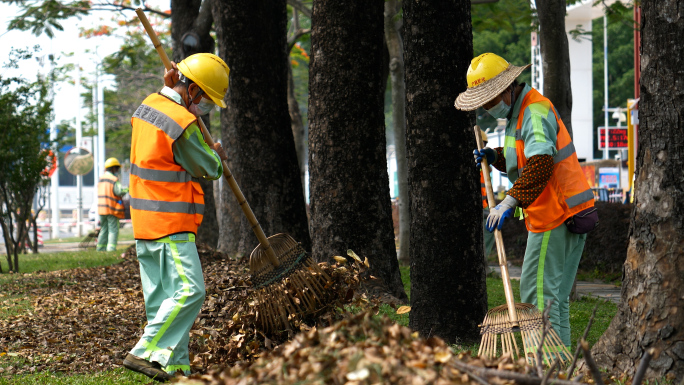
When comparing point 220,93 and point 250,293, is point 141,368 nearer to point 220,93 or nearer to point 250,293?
point 250,293

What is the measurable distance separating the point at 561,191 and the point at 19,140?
1080cm

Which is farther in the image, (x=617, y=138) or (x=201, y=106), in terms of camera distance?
(x=617, y=138)

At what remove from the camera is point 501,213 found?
14.6 feet

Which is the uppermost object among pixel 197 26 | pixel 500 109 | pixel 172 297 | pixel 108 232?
pixel 197 26

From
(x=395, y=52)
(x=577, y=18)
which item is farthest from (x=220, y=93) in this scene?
(x=577, y=18)

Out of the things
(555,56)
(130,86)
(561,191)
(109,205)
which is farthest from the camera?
(130,86)

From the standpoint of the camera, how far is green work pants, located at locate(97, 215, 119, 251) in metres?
18.0

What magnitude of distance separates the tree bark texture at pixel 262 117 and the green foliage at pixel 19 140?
5.16 m

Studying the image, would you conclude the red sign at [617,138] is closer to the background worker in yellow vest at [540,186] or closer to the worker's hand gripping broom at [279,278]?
the background worker in yellow vest at [540,186]

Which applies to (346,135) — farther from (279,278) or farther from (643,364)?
(643,364)

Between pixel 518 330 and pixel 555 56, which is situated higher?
pixel 555 56

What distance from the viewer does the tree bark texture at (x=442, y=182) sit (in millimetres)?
5289

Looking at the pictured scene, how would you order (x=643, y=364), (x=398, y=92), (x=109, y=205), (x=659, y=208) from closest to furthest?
(x=643, y=364), (x=659, y=208), (x=398, y=92), (x=109, y=205)

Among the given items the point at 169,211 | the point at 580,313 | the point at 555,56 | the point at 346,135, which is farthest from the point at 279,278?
the point at 555,56
